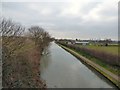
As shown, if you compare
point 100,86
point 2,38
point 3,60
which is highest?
point 2,38

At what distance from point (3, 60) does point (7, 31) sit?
353 centimetres

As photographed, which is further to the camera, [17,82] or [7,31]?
[7,31]

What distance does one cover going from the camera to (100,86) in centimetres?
1620

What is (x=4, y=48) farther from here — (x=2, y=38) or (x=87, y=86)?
(x=87, y=86)

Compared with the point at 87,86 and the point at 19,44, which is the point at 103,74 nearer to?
the point at 87,86

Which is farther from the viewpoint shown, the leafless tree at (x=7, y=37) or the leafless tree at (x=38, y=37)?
the leafless tree at (x=38, y=37)

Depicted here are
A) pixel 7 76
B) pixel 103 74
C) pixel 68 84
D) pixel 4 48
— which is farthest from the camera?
pixel 103 74

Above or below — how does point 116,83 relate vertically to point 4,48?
below

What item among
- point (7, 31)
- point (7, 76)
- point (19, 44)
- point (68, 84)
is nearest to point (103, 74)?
point (68, 84)

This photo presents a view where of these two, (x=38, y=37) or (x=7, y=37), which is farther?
(x=38, y=37)

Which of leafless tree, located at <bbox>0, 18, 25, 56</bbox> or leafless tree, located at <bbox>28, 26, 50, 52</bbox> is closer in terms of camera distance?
leafless tree, located at <bbox>0, 18, 25, 56</bbox>

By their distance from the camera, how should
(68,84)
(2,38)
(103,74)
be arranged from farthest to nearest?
1. (103,74)
2. (68,84)
3. (2,38)

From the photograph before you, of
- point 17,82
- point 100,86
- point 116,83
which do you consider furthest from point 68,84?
point 17,82

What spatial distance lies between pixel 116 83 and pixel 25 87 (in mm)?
7461
